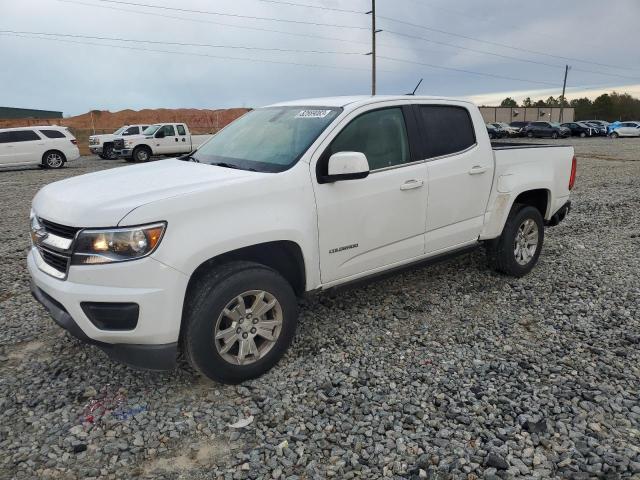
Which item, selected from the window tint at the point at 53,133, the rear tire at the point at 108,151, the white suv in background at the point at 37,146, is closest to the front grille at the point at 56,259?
the white suv in background at the point at 37,146

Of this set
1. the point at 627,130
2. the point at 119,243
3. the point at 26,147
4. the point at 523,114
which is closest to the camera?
the point at 119,243

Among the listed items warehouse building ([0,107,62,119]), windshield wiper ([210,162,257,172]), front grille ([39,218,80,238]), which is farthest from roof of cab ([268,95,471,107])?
warehouse building ([0,107,62,119])

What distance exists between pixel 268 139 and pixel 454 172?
164cm

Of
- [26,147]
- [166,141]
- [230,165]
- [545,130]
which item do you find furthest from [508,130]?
[230,165]

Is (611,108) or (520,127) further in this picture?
(611,108)

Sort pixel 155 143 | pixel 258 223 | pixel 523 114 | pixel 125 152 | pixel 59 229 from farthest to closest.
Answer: pixel 523 114 < pixel 155 143 < pixel 125 152 < pixel 258 223 < pixel 59 229

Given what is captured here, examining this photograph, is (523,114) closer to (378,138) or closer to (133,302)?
(378,138)

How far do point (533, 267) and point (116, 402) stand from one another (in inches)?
174

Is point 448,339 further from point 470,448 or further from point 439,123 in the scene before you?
point 439,123

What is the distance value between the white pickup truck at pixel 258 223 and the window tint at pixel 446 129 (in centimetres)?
1

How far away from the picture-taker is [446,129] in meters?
4.37

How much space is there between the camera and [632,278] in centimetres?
520

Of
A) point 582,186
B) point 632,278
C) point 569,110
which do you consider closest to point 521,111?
point 569,110

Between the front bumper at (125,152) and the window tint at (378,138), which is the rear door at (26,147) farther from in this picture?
the window tint at (378,138)
